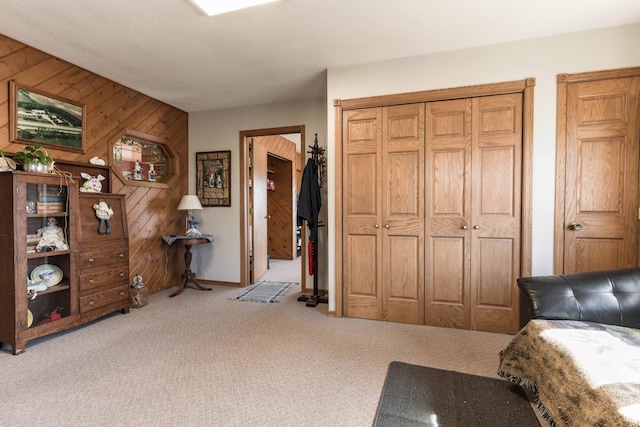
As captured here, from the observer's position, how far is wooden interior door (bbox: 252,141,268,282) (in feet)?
15.0

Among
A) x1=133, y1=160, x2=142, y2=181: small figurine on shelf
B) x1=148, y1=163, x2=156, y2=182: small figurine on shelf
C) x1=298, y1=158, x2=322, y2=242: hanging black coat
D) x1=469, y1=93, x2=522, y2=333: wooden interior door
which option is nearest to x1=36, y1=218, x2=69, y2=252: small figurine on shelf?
x1=133, y1=160, x2=142, y2=181: small figurine on shelf

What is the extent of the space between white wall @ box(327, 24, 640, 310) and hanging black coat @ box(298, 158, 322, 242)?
126 centimetres

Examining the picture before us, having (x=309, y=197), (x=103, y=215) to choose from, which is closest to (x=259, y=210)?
(x=309, y=197)

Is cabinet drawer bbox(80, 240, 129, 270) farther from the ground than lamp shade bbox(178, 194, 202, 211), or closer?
closer

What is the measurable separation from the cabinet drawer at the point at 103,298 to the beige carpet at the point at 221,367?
203 millimetres

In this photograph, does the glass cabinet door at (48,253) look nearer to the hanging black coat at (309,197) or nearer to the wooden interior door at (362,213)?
the hanging black coat at (309,197)

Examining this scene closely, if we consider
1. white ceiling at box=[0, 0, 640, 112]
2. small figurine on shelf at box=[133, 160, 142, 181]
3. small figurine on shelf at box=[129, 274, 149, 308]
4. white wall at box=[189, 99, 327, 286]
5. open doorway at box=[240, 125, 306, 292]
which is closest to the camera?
white ceiling at box=[0, 0, 640, 112]

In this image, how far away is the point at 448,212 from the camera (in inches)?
109

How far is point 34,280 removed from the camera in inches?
97.7

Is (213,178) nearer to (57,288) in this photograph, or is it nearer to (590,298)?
(57,288)

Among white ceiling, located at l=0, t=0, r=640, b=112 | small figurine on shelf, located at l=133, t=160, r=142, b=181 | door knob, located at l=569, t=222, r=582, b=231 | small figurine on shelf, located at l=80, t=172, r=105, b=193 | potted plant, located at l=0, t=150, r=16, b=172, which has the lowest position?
door knob, located at l=569, t=222, r=582, b=231

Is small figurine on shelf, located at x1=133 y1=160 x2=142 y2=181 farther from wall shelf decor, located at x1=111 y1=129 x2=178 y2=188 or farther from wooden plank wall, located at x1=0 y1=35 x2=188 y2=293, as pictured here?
wooden plank wall, located at x1=0 y1=35 x2=188 y2=293

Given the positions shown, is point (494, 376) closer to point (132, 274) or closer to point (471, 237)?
point (471, 237)

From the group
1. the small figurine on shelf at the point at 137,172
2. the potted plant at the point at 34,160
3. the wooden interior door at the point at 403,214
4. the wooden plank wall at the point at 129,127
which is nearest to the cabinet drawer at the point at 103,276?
the wooden plank wall at the point at 129,127
